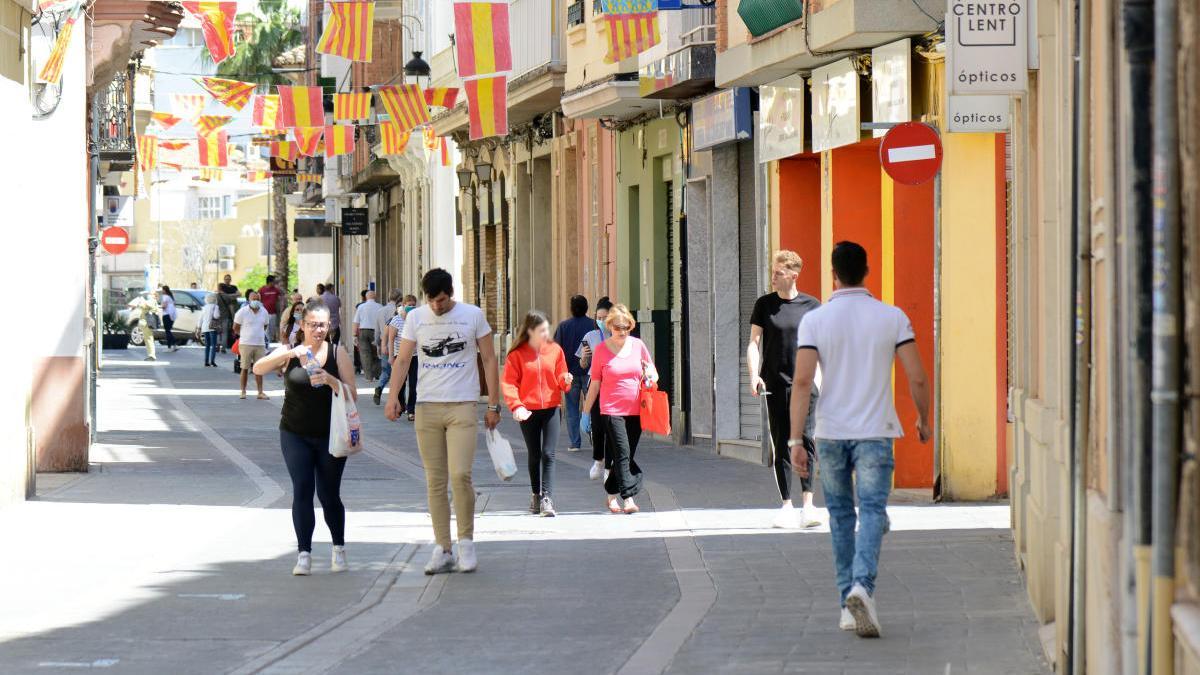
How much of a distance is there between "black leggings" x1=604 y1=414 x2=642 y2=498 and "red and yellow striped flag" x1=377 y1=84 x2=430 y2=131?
18.6 m

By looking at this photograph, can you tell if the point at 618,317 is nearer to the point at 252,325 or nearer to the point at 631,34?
the point at 631,34

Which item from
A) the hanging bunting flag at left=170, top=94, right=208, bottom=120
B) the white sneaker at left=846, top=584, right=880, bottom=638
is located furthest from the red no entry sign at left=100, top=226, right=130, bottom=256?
the white sneaker at left=846, top=584, right=880, bottom=638

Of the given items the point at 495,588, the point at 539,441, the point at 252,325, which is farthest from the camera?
the point at 252,325

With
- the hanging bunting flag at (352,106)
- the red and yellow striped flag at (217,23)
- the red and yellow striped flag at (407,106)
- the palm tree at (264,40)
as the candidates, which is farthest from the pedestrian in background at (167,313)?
the red and yellow striped flag at (217,23)

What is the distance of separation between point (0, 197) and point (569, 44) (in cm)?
1216

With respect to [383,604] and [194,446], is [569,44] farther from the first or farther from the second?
[383,604]

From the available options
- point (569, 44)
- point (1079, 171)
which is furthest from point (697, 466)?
point (1079, 171)

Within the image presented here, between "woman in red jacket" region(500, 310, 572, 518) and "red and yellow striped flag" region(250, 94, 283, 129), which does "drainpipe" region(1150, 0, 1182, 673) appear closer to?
"woman in red jacket" region(500, 310, 572, 518)

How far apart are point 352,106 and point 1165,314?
3264 cm

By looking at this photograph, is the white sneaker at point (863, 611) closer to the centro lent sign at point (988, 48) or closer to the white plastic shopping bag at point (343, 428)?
the white plastic shopping bag at point (343, 428)

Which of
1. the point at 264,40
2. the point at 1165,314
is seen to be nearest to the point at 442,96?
the point at 1165,314

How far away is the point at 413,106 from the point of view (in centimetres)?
3459

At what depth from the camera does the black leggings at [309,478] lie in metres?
12.6

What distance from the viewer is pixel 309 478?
41.7ft
